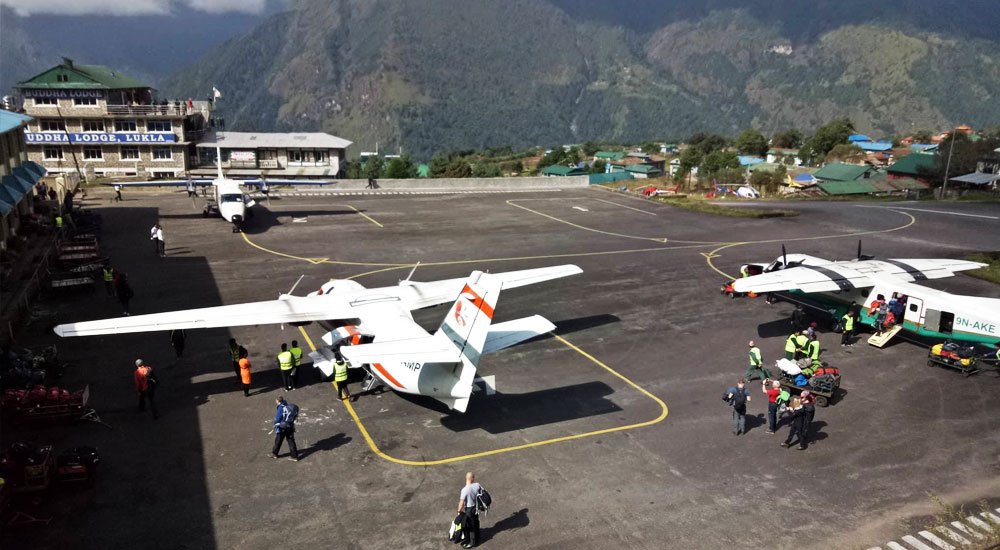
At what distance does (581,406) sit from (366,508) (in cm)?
943

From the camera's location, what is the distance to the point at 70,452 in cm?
1817

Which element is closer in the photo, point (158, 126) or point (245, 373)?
point (245, 373)

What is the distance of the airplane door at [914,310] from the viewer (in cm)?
2890

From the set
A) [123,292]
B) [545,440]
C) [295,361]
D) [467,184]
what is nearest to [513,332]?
[545,440]

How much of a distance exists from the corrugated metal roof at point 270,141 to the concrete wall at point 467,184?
61.4ft

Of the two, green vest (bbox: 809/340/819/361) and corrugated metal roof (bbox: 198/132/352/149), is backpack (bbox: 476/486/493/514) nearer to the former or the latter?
green vest (bbox: 809/340/819/361)

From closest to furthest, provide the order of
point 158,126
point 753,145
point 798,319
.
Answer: point 798,319 < point 158,126 < point 753,145

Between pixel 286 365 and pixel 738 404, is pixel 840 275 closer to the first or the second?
pixel 738 404

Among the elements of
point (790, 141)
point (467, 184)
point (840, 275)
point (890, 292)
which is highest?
point (790, 141)

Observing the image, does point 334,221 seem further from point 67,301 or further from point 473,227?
point 67,301

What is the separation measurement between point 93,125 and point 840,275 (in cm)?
9787

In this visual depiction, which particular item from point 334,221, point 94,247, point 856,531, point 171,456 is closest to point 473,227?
point 334,221

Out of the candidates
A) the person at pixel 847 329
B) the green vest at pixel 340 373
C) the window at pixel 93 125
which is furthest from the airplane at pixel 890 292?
the window at pixel 93 125

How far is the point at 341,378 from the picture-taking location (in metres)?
23.4
